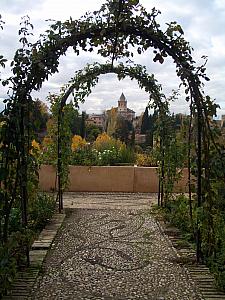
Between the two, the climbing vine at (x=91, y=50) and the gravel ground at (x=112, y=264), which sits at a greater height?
the climbing vine at (x=91, y=50)

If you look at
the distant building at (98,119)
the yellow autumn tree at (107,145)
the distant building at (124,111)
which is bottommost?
the yellow autumn tree at (107,145)

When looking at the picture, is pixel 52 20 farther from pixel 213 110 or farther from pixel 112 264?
pixel 112 264

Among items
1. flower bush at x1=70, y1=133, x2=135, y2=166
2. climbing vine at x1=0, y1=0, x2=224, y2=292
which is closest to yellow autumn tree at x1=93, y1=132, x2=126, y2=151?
flower bush at x1=70, y1=133, x2=135, y2=166

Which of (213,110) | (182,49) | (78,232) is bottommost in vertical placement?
(78,232)

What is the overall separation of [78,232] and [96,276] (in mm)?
1679

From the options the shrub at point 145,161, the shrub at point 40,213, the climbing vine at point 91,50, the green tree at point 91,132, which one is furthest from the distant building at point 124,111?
the climbing vine at point 91,50

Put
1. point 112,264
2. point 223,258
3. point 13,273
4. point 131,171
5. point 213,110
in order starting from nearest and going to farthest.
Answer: point 13,273 → point 223,258 → point 213,110 → point 112,264 → point 131,171

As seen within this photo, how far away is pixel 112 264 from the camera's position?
3842 millimetres

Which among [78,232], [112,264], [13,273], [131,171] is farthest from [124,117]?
A: [13,273]

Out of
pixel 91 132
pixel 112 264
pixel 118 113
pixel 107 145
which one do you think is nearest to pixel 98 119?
pixel 118 113

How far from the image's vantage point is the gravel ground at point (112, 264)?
123 inches

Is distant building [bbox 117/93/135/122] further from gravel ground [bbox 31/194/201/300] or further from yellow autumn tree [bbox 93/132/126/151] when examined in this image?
gravel ground [bbox 31/194/201/300]

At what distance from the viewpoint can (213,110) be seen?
344cm

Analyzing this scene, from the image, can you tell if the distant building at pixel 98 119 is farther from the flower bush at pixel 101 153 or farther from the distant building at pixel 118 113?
the flower bush at pixel 101 153
